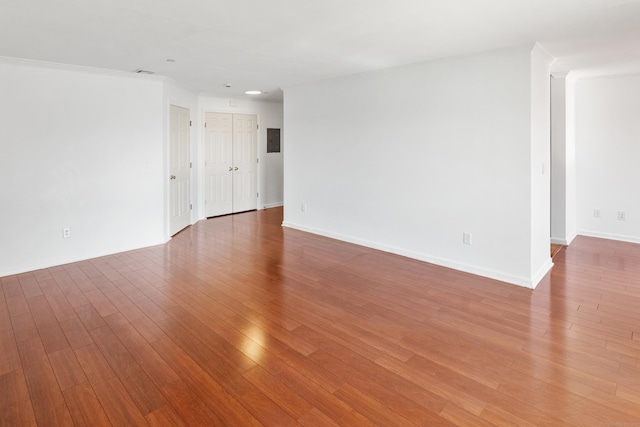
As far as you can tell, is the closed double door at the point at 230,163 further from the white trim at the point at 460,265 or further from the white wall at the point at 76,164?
the white trim at the point at 460,265

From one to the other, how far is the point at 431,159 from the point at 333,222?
6.18 ft

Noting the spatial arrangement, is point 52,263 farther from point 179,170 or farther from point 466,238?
point 466,238

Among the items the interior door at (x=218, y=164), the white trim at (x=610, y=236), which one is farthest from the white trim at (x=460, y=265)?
the interior door at (x=218, y=164)

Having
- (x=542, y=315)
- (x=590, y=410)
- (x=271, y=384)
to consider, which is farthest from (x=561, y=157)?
(x=271, y=384)

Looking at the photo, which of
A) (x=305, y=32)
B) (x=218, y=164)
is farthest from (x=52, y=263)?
(x=305, y=32)

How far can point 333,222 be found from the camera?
562 centimetres

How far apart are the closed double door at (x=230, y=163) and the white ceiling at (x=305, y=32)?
266 centimetres

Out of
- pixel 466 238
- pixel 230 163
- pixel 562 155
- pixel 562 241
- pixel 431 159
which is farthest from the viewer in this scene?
pixel 230 163

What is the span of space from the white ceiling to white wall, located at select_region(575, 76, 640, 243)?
0.87m

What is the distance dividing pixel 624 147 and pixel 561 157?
102cm

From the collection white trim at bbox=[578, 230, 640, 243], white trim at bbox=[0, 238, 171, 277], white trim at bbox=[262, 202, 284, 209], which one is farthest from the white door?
white trim at bbox=[578, 230, 640, 243]

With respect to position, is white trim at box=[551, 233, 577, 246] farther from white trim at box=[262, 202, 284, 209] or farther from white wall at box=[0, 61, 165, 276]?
white wall at box=[0, 61, 165, 276]

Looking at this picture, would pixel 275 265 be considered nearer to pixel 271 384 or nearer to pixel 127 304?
pixel 127 304

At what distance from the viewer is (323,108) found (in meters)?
5.51
